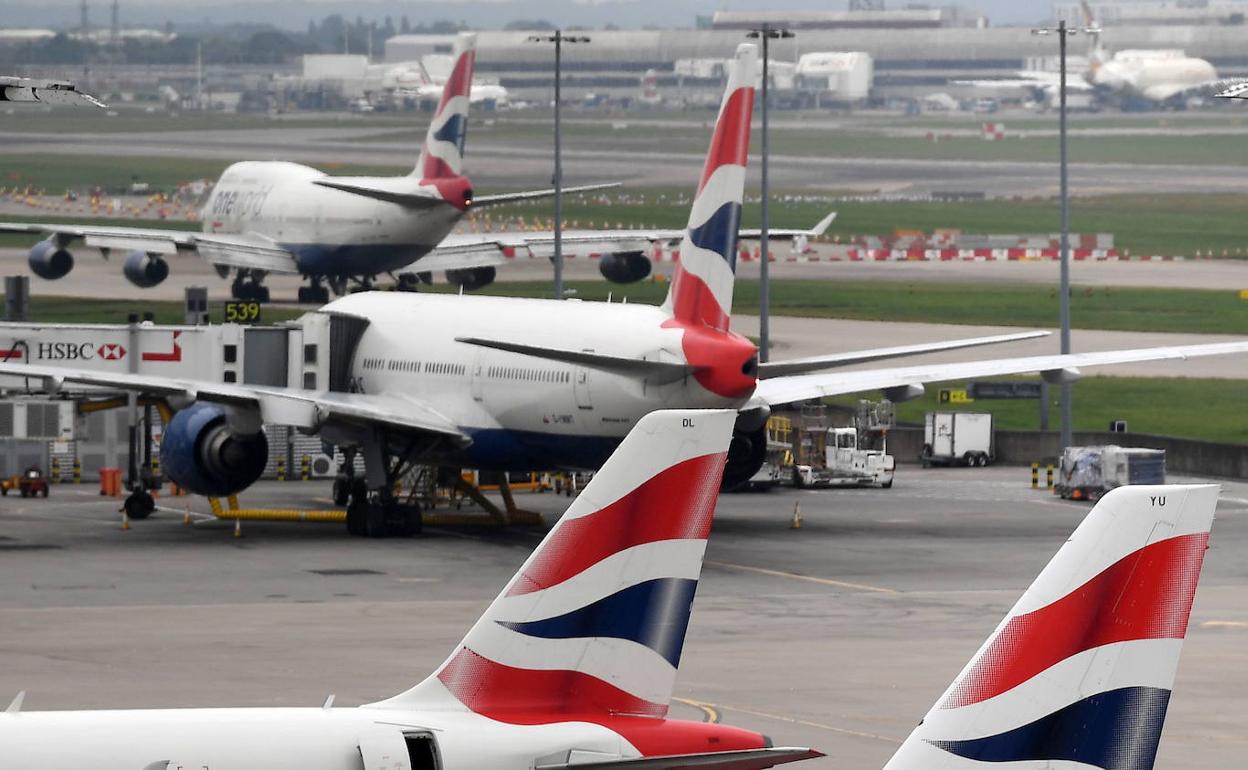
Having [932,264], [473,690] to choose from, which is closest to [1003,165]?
[932,264]

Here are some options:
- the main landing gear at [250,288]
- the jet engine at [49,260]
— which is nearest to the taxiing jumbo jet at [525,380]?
the jet engine at [49,260]

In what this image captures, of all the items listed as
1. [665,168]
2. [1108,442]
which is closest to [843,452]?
[1108,442]

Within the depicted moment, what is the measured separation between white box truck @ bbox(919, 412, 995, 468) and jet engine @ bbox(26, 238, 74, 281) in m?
35.5

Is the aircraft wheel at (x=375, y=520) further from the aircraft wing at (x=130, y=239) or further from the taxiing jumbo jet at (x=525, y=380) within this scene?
the aircraft wing at (x=130, y=239)

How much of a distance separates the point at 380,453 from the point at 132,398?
623cm

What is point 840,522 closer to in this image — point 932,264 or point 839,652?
point 839,652

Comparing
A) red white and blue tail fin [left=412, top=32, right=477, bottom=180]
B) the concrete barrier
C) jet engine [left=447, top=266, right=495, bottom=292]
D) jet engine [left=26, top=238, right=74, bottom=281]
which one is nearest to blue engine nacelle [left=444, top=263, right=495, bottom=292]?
jet engine [left=447, top=266, right=495, bottom=292]

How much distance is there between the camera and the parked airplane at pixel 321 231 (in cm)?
8194

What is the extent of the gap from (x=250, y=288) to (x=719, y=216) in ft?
180

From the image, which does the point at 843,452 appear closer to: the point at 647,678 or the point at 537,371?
the point at 537,371

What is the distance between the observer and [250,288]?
9206cm

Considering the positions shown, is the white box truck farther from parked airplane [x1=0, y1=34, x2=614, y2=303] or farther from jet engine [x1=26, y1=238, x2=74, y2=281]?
jet engine [x1=26, y1=238, x2=74, y2=281]

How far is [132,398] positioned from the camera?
159 ft

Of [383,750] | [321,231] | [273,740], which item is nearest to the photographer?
[273,740]
